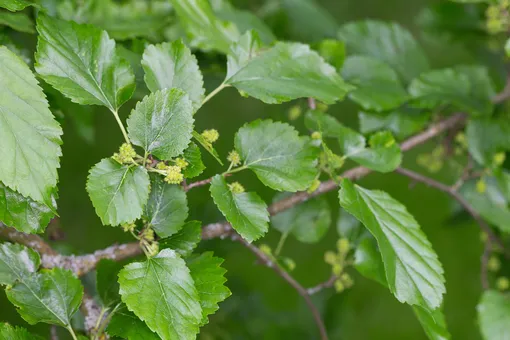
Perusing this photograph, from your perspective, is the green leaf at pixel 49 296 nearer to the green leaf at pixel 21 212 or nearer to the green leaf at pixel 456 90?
the green leaf at pixel 21 212

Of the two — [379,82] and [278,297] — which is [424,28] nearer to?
[379,82]

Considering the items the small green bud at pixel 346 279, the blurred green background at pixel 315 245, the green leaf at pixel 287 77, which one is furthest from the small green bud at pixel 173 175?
the blurred green background at pixel 315 245

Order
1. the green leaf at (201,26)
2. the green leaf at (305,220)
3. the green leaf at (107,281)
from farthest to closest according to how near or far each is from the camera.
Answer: the green leaf at (305,220) < the green leaf at (201,26) < the green leaf at (107,281)

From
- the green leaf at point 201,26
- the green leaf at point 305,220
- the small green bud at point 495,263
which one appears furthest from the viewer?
the small green bud at point 495,263

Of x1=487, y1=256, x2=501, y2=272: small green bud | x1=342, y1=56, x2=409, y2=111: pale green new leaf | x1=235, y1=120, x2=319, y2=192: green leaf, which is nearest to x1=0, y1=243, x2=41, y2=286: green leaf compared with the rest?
x1=235, y1=120, x2=319, y2=192: green leaf

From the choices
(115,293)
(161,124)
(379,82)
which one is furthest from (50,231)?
(379,82)
